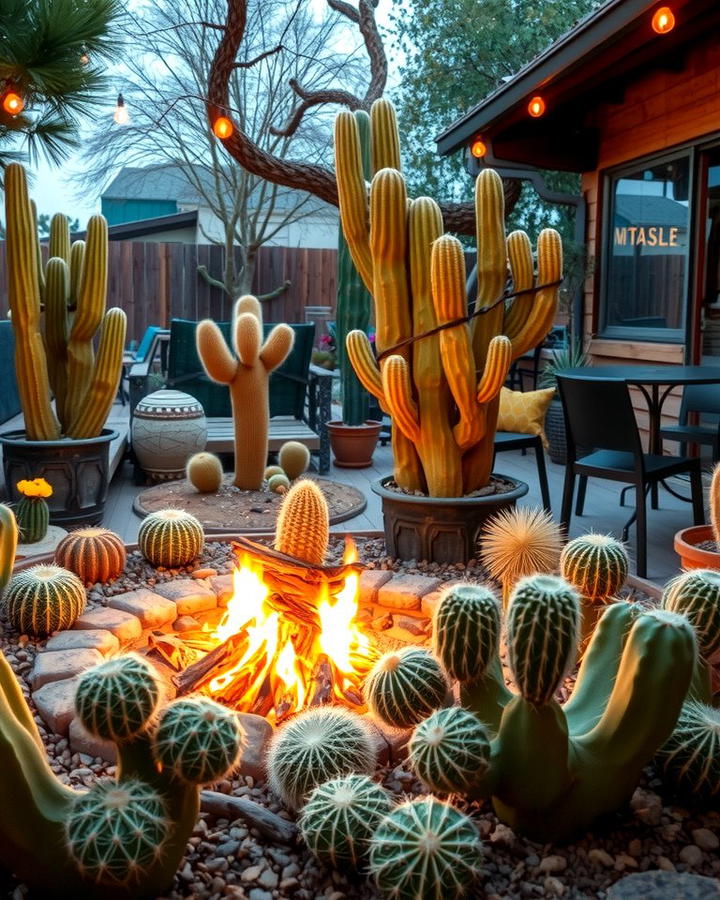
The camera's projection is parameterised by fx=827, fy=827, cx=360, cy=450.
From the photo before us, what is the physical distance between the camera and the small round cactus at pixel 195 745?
122 centimetres

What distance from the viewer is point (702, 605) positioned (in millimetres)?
1576

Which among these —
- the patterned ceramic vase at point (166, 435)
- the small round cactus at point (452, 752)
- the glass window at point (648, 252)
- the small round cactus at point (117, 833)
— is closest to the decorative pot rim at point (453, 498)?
the small round cactus at point (452, 752)

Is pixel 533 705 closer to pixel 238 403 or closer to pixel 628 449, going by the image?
pixel 628 449

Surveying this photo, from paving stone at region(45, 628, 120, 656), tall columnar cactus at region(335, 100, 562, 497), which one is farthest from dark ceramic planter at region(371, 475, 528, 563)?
paving stone at region(45, 628, 120, 656)

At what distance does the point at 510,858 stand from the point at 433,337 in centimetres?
188

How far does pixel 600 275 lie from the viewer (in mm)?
6301

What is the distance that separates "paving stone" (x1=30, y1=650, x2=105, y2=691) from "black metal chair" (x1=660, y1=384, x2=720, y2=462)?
3.05m

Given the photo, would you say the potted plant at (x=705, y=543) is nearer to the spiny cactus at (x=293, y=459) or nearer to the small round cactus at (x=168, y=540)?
the small round cactus at (x=168, y=540)

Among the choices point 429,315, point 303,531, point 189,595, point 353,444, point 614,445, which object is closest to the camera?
point 303,531

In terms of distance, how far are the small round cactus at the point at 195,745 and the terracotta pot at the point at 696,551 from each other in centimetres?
151

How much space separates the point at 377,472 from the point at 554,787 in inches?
165

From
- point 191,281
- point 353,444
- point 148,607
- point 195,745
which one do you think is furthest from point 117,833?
point 191,281

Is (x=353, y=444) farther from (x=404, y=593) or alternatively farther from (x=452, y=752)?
(x=452, y=752)

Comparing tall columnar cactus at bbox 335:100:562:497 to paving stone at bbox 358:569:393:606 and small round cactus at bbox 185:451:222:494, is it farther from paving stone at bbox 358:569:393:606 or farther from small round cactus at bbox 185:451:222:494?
small round cactus at bbox 185:451:222:494
